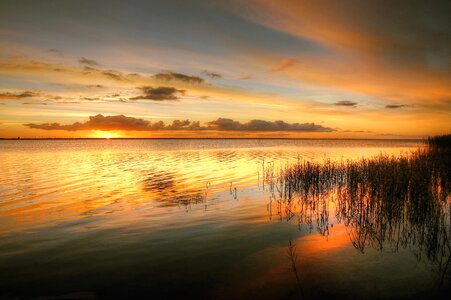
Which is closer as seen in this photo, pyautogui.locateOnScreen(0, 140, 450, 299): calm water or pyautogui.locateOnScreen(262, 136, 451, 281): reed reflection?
pyautogui.locateOnScreen(0, 140, 450, 299): calm water

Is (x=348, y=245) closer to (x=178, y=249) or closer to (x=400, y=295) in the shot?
(x=400, y=295)

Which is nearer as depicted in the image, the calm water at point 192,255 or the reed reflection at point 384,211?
the calm water at point 192,255

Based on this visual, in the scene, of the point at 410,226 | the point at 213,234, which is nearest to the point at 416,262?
the point at 410,226

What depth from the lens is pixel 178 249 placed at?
10.5 meters

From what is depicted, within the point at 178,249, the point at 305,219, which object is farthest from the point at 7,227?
the point at 305,219

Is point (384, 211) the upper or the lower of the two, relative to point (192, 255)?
upper

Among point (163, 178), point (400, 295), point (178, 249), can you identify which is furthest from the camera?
point (163, 178)

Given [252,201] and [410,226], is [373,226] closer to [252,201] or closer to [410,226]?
[410,226]

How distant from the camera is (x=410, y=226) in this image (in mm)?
11414

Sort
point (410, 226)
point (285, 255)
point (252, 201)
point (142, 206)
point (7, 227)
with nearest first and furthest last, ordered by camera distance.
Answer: point (285, 255)
point (410, 226)
point (7, 227)
point (142, 206)
point (252, 201)

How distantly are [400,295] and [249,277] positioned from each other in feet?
12.2

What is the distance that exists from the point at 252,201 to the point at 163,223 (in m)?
6.55

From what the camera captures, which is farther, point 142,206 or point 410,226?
point 142,206

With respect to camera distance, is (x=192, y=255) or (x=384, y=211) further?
(x=384, y=211)
